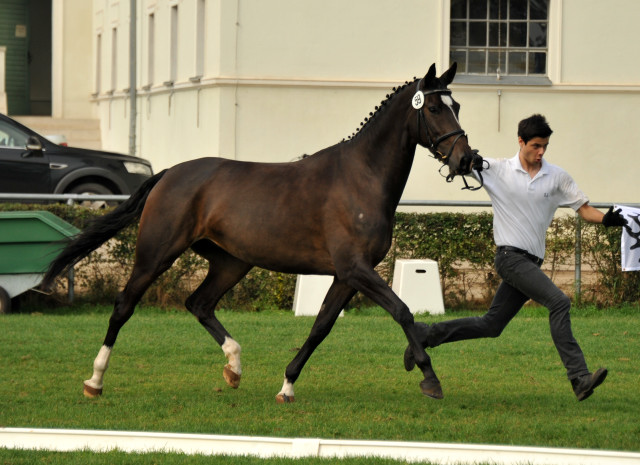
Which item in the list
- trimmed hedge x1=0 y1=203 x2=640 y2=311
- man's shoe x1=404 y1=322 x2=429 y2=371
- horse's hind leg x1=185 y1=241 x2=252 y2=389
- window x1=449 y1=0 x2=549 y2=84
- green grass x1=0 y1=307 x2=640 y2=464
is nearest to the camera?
green grass x1=0 y1=307 x2=640 y2=464

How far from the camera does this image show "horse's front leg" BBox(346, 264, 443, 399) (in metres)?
8.22

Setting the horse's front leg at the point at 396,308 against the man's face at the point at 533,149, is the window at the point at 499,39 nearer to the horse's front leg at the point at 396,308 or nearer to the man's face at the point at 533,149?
→ the man's face at the point at 533,149

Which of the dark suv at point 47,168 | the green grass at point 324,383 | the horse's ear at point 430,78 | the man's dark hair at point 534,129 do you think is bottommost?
the green grass at point 324,383

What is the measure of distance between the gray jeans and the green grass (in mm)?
442

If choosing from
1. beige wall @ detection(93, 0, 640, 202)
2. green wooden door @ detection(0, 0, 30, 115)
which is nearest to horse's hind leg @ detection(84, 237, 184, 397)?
beige wall @ detection(93, 0, 640, 202)

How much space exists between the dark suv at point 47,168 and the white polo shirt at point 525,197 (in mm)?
11540

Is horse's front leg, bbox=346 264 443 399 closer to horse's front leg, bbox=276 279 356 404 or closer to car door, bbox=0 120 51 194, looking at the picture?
horse's front leg, bbox=276 279 356 404

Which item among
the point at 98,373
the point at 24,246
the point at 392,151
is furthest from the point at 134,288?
the point at 24,246

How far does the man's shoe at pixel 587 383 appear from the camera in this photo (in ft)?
26.3

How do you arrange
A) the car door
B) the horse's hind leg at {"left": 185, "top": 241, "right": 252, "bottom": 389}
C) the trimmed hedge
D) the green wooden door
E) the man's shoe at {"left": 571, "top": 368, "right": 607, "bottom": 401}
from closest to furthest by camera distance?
1. the man's shoe at {"left": 571, "top": 368, "right": 607, "bottom": 401}
2. the horse's hind leg at {"left": 185, "top": 241, "right": 252, "bottom": 389}
3. the trimmed hedge
4. the car door
5. the green wooden door

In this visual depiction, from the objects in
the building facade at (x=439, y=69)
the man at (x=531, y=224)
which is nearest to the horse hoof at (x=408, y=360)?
the man at (x=531, y=224)

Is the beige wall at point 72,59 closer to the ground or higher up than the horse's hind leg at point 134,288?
higher up

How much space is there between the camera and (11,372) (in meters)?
9.98

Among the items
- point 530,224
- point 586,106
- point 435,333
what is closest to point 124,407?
point 435,333
